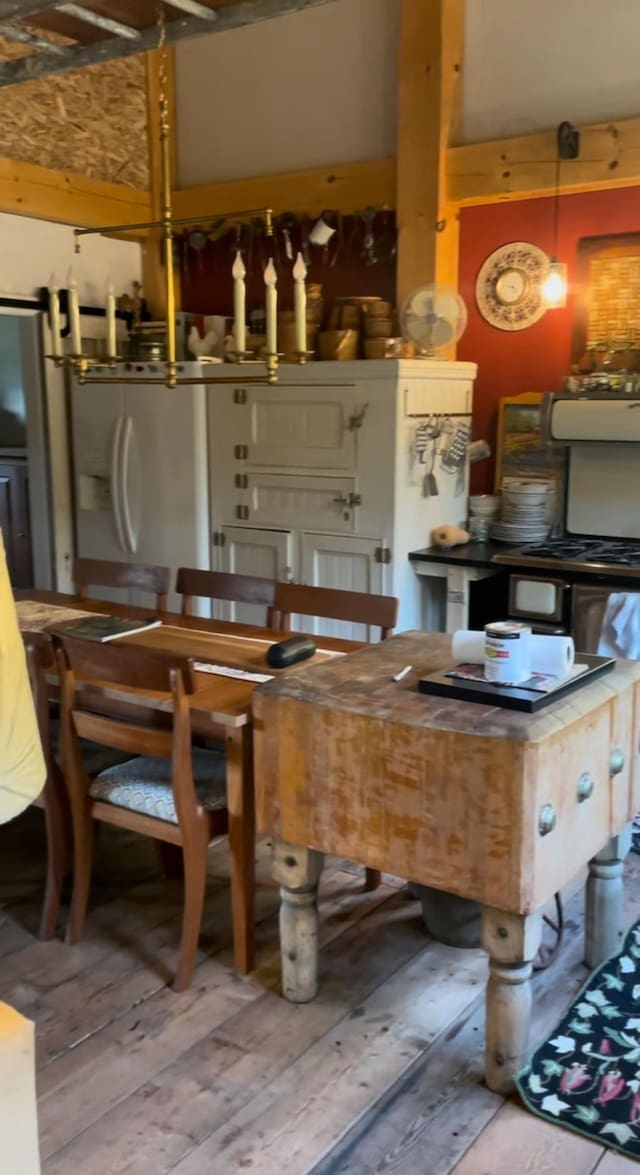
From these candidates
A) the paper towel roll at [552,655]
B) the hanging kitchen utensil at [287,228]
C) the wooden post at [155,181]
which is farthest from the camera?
the wooden post at [155,181]

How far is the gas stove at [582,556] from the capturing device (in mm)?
3809

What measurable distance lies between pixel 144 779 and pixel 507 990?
114 centimetres

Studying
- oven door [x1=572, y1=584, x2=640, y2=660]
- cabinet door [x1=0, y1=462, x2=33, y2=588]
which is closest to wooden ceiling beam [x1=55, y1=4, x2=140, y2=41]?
oven door [x1=572, y1=584, x2=640, y2=660]

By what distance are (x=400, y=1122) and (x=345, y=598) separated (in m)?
1.67

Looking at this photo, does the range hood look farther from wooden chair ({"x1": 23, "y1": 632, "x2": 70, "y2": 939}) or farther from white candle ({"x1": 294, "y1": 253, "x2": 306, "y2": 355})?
wooden chair ({"x1": 23, "y1": 632, "x2": 70, "y2": 939})

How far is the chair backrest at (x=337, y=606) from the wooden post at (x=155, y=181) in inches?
104

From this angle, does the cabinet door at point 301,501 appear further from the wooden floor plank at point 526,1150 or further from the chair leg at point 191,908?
the wooden floor plank at point 526,1150

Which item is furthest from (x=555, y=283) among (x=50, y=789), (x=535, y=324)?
(x=50, y=789)

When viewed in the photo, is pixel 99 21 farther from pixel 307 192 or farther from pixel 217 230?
pixel 217 230

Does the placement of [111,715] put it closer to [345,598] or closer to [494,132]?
[345,598]

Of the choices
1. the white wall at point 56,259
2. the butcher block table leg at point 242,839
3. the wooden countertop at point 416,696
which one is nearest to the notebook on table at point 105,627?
the butcher block table leg at point 242,839

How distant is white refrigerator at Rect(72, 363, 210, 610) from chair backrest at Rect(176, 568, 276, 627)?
3.43ft

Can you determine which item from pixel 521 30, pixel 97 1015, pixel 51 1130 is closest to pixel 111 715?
pixel 97 1015

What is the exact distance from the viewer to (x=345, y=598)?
3354 mm
